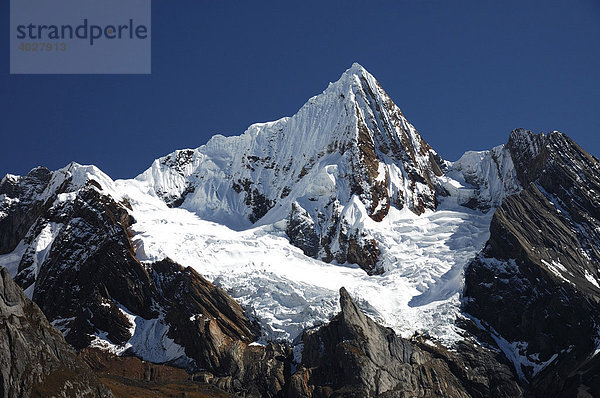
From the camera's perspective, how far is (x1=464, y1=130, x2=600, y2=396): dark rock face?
150m

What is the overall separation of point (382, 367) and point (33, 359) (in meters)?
57.3

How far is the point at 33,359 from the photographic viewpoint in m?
125

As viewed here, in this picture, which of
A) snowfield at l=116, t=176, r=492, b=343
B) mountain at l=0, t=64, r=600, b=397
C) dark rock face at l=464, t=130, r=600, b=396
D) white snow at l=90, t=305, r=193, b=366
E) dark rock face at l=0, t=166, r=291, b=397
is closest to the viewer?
dark rock face at l=464, t=130, r=600, b=396

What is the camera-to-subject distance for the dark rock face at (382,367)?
146 metres

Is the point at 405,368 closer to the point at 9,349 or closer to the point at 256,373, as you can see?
the point at 256,373

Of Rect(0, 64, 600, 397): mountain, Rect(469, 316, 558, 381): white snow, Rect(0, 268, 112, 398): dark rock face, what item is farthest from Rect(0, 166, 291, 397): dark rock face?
Rect(469, 316, 558, 381): white snow

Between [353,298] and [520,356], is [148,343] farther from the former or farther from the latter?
[520,356]

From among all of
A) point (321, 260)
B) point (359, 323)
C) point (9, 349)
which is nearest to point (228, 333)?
point (359, 323)

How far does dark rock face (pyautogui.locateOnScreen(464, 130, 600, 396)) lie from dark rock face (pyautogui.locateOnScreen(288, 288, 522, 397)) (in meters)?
7.41

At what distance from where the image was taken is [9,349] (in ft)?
401

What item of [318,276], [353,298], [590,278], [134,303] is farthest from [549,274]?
[134,303]

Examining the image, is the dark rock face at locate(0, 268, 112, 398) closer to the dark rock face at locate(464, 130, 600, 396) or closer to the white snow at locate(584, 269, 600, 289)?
the dark rock face at locate(464, 130, 600, 396)

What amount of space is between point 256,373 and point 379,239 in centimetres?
5476

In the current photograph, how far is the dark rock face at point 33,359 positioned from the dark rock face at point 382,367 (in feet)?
122
